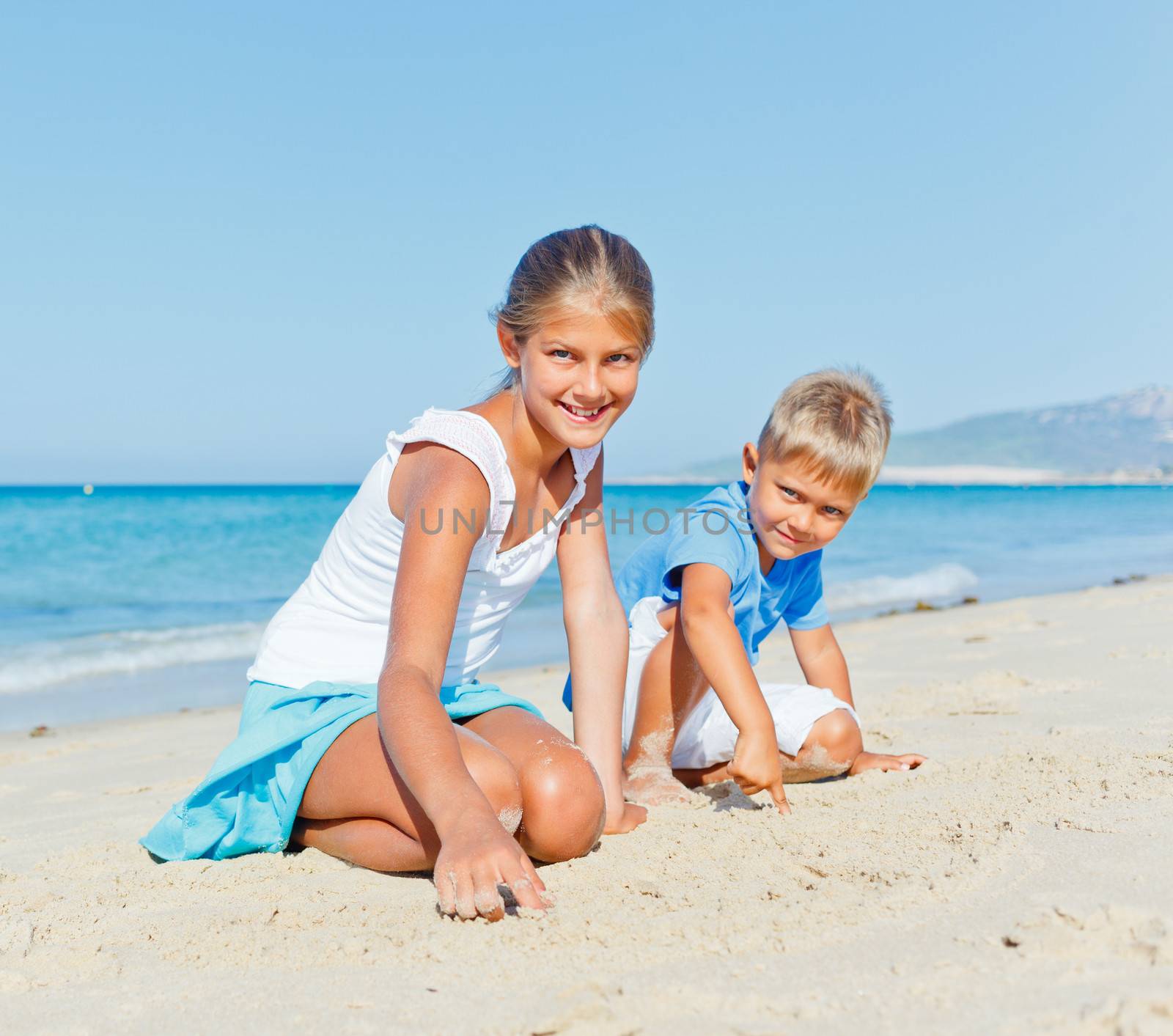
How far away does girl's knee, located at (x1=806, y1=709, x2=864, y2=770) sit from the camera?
278 centimetres

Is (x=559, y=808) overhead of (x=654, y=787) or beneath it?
overhead

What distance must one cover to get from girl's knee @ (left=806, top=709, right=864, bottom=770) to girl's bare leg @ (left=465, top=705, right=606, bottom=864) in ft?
2.75

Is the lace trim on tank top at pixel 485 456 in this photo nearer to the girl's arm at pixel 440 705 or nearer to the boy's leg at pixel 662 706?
the girl's arm at pixel 440 705

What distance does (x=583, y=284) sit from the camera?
2240mm

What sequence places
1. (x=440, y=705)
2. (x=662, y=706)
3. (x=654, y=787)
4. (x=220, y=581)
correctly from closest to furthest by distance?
(x=440, y=705)
(x=654, y=787)
(x=662, y=706)
(x=220, y=581)

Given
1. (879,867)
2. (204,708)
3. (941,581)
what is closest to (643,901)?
(879,867)

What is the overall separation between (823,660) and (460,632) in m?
1.33

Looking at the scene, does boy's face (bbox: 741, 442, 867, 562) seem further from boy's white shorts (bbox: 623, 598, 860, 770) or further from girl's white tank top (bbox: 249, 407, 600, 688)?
girl's white tank top (bbox: 249, 407, 600, 688)

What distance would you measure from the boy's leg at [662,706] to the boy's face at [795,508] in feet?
1.16

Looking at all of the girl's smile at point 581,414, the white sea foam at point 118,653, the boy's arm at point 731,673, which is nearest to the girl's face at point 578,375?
the girl's smile at point 581,414

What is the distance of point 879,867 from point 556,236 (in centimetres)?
156

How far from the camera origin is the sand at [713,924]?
Result: 1.30m

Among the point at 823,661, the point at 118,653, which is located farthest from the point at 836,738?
the point at 118,653

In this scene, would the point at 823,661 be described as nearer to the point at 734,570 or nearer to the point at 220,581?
the point at 734,570
